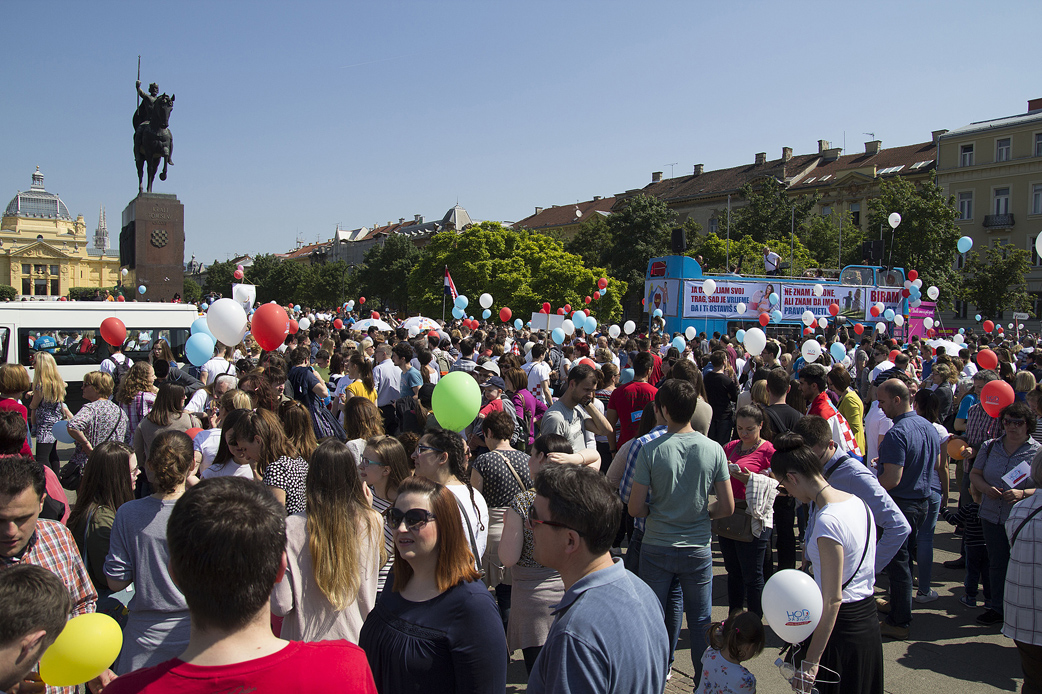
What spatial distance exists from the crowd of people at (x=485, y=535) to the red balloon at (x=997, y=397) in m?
0.40

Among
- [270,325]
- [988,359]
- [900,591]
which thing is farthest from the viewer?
[988,359]

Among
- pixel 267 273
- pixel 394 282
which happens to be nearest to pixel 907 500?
pixel 394 282

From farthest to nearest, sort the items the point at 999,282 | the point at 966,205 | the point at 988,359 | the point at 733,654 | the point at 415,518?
the point at 966,205
the point at 999,282
the point at 988,359
the point at 733,654
the point at 415,518

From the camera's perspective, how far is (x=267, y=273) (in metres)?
91.0

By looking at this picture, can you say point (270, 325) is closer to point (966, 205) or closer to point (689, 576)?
point (689, 576)

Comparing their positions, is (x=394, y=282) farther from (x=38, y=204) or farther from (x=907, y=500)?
(x=38, y=204)

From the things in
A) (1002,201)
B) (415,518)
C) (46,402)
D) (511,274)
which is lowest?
(46,402)

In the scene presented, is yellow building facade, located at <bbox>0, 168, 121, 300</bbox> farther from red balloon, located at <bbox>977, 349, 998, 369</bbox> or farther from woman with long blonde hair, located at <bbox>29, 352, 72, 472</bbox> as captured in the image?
red balloon, located at <bbox>977, 349, 998, 369</bbox>

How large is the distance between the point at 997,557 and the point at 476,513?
156 inches

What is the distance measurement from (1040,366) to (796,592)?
1047 centimetres

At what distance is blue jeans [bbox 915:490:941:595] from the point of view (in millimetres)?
5320

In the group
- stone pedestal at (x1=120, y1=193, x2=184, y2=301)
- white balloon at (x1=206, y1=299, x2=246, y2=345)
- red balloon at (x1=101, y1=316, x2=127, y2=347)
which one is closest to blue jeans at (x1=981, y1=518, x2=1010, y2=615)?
white balloon at (x1=206, y1=299, x2=246, y2=345)

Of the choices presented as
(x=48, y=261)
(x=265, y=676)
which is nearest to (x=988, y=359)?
(x=265, y=676)

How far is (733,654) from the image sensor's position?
316cm
